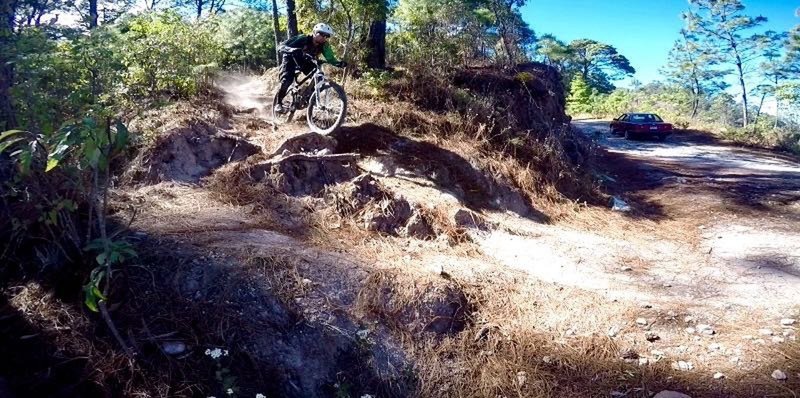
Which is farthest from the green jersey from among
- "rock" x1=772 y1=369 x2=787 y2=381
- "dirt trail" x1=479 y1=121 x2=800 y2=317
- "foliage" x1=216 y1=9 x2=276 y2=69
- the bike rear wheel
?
"rock" x1=772 y1=369 x2=787 y2=381

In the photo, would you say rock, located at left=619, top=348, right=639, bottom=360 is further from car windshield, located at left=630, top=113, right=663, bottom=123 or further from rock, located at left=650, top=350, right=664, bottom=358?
car windshield, located at left=630, top=113, right=663, bottom=123

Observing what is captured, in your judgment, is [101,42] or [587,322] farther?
[587,322]

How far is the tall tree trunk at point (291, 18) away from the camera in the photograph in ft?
29.4

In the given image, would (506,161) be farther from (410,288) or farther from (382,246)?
(410,288)

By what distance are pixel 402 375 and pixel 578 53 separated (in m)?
46.3

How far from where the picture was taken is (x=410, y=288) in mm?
3871

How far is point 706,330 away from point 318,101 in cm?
498

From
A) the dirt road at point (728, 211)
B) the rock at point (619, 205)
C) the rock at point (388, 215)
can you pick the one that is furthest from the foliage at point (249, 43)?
the dirt road at point (728, 211)

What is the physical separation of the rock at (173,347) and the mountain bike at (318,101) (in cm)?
394

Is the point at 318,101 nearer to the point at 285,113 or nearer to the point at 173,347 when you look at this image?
the point at 285,113

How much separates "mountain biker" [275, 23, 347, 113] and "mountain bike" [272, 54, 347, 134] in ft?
0.29

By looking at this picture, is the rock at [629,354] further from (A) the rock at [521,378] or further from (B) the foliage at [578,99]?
(B) the foliage at [578,99]

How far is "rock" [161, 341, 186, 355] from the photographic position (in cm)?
297

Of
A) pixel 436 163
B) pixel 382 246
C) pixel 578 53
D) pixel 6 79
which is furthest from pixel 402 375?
pixel 578 53
